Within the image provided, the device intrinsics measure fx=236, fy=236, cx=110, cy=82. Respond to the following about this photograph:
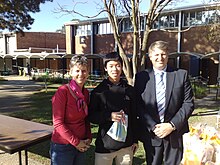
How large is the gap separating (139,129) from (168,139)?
0.32 m

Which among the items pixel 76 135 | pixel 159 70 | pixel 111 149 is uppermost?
pixel 159 70

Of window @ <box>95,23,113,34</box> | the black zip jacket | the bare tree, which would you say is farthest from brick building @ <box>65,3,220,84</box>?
the black zip jacket

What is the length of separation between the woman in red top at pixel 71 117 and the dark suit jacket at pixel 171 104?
615 mm

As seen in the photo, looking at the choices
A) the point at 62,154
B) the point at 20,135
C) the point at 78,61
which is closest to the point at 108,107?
the point at 78,61

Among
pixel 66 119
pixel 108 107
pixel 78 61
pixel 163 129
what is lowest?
pixel 163 129

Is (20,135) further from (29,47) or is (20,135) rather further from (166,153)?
(29,47)

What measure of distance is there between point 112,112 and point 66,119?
0.45 meters

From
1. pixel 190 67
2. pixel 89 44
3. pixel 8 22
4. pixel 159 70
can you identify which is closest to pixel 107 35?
pixel 89 44

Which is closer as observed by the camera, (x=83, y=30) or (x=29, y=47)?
(x=83, y=30)

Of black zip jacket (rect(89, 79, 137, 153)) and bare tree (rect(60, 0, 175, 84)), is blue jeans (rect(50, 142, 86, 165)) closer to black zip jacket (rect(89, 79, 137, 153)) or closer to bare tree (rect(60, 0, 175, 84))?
black zip jacket (rect(89, 79, 137, 153))

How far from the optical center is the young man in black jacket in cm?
234

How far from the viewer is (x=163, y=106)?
241cm

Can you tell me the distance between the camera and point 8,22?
17.0 m

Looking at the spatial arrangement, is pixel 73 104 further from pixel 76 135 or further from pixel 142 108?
pixel 142 108
